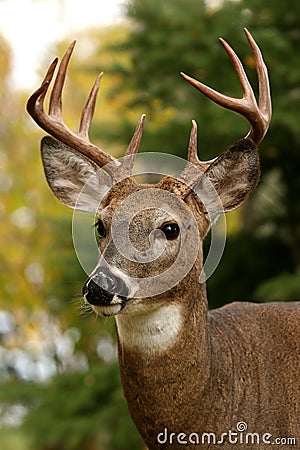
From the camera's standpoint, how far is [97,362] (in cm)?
939

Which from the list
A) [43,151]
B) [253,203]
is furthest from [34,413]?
[43,151]

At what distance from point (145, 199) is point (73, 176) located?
0.56m

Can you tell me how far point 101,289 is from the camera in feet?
10.3

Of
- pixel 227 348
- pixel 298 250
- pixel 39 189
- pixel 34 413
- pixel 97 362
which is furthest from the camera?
pixel 39 189

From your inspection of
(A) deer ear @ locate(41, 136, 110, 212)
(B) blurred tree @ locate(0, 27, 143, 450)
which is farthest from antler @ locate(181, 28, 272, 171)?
(B) blurred tree @ locate(0, 27, 143, 450)

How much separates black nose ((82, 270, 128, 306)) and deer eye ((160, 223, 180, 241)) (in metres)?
0.34

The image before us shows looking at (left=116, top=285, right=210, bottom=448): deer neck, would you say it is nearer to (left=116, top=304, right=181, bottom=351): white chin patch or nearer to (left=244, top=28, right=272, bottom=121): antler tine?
(left=116, top=304, right=181, bottom=351): white chin patch

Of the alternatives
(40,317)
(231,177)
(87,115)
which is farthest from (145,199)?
(40,317)

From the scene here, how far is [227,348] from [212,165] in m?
0.71

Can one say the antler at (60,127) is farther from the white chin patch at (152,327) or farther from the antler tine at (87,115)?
the white chin patch at (152,327)

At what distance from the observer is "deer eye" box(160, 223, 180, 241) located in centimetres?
346

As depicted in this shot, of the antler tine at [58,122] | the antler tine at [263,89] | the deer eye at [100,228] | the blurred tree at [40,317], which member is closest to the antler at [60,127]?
the antler tine at [58,122]

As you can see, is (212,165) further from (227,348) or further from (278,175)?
(278,175)

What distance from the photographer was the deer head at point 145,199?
3332 mm
